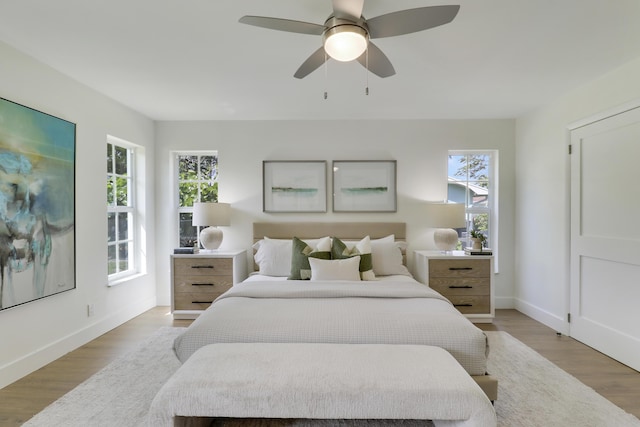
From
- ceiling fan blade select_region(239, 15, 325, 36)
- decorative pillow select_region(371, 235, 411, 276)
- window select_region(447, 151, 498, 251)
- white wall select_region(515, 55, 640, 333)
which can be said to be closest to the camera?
ceiling fan blade select_region(239, 15, 325, 36)

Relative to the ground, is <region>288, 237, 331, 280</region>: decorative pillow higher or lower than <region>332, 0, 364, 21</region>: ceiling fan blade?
lower

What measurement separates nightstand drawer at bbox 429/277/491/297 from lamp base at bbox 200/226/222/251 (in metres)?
2.47

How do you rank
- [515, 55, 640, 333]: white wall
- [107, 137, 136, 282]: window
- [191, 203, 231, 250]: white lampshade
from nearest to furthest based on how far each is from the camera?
[515, 55, 640, 333]: white wall → [107, 137, 136, 282]: window → [191, 203, 231, 250]: white lampshade

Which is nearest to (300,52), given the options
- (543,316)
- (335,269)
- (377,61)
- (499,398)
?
(377,61)

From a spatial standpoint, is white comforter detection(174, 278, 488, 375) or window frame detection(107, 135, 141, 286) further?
window frame detection(107, 135, 141, 286)

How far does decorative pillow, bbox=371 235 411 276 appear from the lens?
3523 millimetres

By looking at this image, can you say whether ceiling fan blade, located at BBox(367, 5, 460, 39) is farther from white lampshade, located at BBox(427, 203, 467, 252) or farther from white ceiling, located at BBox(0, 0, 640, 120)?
white lampshade, located at BBox(427, 203, 467, 252)

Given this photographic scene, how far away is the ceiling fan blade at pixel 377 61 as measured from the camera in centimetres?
193

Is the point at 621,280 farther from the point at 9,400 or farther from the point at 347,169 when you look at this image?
the point at 9,400

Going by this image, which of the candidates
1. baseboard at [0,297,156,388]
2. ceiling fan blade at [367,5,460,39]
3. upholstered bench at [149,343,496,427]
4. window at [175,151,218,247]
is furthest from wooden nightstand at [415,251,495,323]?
baseboard at [0,297,156,388]

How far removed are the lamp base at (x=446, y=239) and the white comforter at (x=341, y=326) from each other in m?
1.56

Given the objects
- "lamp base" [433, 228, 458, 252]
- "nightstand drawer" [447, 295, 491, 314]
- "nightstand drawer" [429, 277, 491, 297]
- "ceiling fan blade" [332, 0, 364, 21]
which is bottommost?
"nightstand drawer" [447, 295, 491, 314]

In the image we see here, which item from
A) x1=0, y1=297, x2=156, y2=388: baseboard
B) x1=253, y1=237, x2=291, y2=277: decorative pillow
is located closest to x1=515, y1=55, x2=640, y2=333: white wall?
x1=253, y1=237, x2=291, y2=277: decorative pillow

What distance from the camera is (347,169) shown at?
13.7 feet
